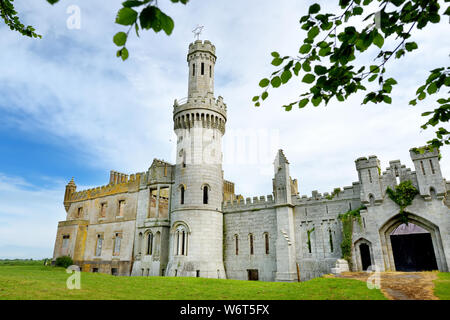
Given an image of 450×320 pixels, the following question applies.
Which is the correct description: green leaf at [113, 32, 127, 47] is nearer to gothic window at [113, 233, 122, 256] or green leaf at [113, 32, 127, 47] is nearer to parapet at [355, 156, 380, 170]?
parapet at [355, 156, 380, 170]

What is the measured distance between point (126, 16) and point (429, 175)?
72.8 feet

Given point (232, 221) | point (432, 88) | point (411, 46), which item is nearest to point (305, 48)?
point (411, 46)

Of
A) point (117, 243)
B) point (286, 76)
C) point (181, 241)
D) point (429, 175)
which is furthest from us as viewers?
point (117, 243)

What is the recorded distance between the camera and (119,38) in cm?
274

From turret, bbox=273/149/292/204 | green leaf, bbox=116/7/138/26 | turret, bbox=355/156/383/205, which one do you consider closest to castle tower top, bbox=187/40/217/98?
turret, bbox=273/149/292/204

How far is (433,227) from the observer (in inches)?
752

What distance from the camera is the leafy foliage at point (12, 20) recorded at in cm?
737

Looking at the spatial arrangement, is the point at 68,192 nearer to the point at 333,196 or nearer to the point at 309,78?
the point at 333,196

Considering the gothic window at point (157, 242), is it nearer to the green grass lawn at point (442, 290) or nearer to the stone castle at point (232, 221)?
the stone castle at point (232, 221)

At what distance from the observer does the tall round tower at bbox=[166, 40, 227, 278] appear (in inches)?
983

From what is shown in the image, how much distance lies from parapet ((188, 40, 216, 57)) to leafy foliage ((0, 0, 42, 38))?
23.6m
